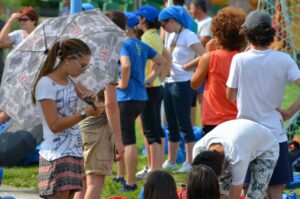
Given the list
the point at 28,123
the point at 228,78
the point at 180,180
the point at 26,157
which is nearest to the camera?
the point at 28,123

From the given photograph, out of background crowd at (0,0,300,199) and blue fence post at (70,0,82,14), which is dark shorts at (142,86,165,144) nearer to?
background crowd at (0,0,300,199)

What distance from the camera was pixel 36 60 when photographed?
6.05m

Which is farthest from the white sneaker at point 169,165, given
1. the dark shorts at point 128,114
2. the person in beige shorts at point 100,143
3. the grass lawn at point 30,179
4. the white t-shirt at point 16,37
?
the person in beige shorts at point 100,143

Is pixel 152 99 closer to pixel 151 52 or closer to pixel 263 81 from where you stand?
pixel 151 52

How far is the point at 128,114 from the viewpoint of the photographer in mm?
8320

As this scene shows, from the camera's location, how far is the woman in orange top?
661 cm

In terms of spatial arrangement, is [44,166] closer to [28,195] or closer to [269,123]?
[269,123]

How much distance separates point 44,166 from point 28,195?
3.03 m

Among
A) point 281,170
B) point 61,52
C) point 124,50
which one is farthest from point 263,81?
point 124,50

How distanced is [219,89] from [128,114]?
5.83 feet

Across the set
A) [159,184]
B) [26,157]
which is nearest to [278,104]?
[159,184]

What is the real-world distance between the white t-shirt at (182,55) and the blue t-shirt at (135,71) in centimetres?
127

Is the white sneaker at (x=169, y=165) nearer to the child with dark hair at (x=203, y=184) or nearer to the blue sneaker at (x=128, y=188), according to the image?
the blue sneaker at (x=128, y=188)

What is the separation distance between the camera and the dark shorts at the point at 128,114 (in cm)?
830
